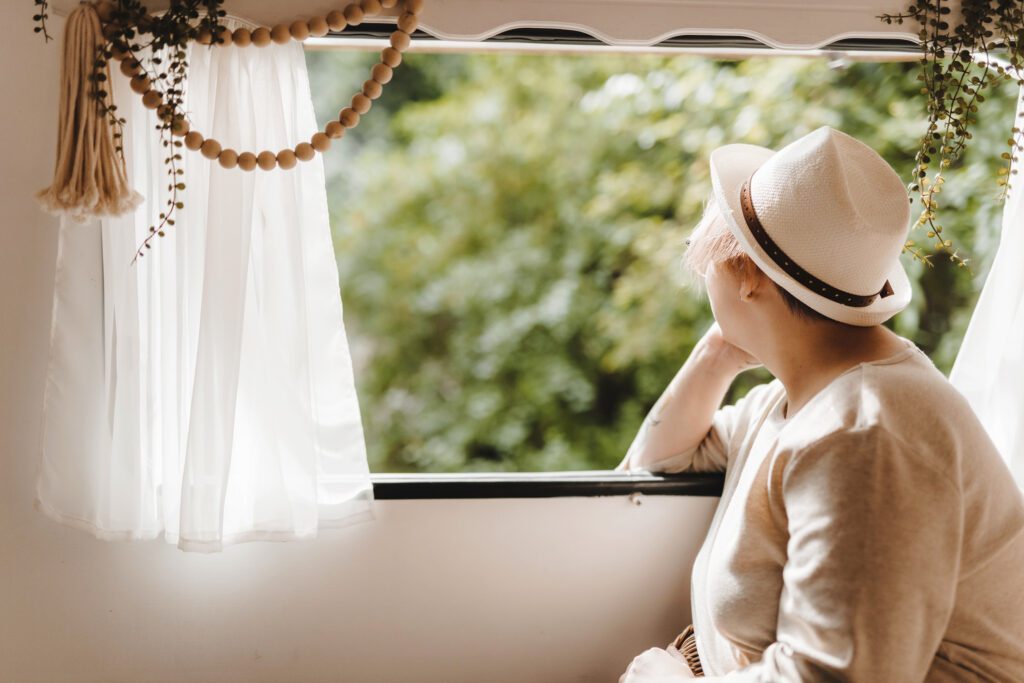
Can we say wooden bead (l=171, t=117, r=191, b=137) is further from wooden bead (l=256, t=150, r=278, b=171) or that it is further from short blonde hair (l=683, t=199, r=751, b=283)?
short blonde hair (l=683, t=199, r=751, b=283)

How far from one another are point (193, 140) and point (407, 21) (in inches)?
15.0

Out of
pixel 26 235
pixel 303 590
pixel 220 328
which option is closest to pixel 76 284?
pixel 26 235

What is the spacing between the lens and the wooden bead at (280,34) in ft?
4.28

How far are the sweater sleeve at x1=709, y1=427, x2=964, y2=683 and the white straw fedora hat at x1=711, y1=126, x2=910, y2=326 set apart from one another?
200 mm

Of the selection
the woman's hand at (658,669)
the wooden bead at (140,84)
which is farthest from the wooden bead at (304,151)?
the woman's hand at (658,669)

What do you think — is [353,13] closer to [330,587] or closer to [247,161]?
[247,161]

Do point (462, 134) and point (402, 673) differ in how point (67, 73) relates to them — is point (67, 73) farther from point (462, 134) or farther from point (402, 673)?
point (462, 134)

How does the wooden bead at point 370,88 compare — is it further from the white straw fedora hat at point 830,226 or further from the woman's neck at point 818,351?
the woman's neck at point 818,351

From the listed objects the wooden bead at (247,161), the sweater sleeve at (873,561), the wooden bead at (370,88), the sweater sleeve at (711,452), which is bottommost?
the sweater sleeve at (711,452)

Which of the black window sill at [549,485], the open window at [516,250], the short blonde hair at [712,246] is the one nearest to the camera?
the short blonde hair at [712,246]

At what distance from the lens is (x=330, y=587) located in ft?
4.97

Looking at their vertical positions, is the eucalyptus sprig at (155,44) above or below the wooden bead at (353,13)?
below

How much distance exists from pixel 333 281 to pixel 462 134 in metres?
3.30

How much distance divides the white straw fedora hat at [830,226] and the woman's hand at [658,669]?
62 cm
